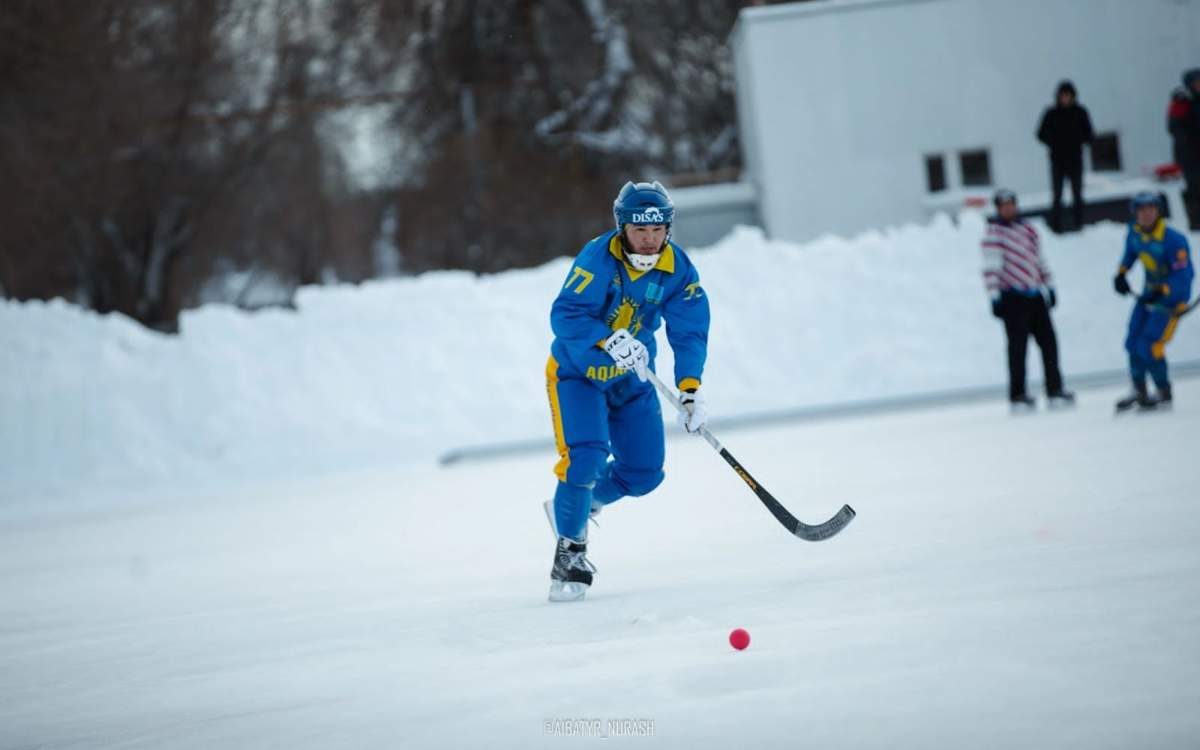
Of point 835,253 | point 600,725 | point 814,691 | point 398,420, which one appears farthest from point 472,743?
point 835,253

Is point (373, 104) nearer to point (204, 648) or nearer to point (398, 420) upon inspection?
point (398, 420)

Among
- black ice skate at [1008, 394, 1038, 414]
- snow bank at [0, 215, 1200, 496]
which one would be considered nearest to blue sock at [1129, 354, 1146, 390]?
black ice skate at [1008, 394, 1038, 414]

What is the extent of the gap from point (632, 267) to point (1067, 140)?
36.1 ft

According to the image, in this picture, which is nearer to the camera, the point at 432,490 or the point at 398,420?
the point at 432,490

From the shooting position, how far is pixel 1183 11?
17.0 m

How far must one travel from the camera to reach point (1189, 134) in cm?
1472

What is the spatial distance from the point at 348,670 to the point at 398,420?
963 centimetres

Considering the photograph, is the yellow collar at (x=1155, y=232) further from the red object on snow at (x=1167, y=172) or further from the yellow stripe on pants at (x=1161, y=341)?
the red object on snow at (x=1167, y=172)

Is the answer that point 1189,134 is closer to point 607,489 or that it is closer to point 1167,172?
point 1167,172

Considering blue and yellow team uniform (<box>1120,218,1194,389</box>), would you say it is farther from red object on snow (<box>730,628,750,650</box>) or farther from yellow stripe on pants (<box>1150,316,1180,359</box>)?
red object on snow (<box>730,628,750,650</box>)

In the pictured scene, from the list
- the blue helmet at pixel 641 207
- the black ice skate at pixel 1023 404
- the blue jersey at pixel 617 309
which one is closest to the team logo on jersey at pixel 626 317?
the blue jersey at pixel 617 309

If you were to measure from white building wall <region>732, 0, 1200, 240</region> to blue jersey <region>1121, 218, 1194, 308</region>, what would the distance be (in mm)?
8081

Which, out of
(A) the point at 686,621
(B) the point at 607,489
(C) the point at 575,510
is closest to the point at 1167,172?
(B) the point at 607,489

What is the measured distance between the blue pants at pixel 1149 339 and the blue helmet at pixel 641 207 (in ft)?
17.4
